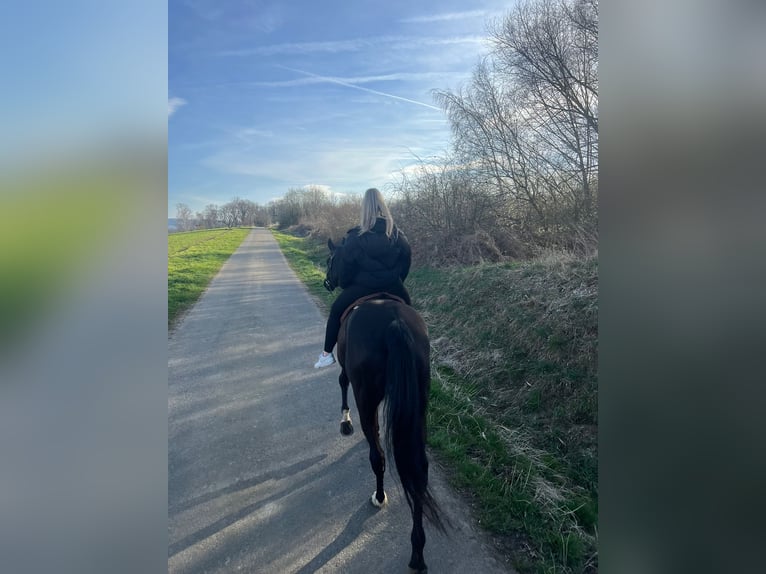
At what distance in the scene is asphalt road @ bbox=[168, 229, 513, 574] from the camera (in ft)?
8.08

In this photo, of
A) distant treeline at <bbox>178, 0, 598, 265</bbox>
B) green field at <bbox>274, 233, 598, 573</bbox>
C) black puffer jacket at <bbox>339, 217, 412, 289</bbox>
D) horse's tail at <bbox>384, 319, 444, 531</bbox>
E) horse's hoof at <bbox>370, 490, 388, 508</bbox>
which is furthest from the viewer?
distant treeline at <bbox>178, 0, 598, 265</bbox>

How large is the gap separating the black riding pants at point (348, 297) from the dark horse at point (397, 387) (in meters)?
0.20

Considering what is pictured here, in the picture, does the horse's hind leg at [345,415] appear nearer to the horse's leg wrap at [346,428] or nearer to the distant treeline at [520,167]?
the horse's leg wrap at [346,428]

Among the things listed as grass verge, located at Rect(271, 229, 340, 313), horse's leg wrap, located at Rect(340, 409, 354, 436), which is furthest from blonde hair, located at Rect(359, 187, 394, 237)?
grass verge, located at Rect(271, 229, 340, 313)

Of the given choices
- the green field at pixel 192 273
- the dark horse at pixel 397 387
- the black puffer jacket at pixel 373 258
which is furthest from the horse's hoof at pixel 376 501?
the green field at pixel 192 273

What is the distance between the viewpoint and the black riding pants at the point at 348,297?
3.44m

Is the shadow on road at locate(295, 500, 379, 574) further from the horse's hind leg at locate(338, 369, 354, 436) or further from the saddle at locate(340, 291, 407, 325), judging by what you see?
the saddle at locate(340, 291, 407, 325)

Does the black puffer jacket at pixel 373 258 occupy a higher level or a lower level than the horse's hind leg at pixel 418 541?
higher

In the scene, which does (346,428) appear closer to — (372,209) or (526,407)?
(526,407)
